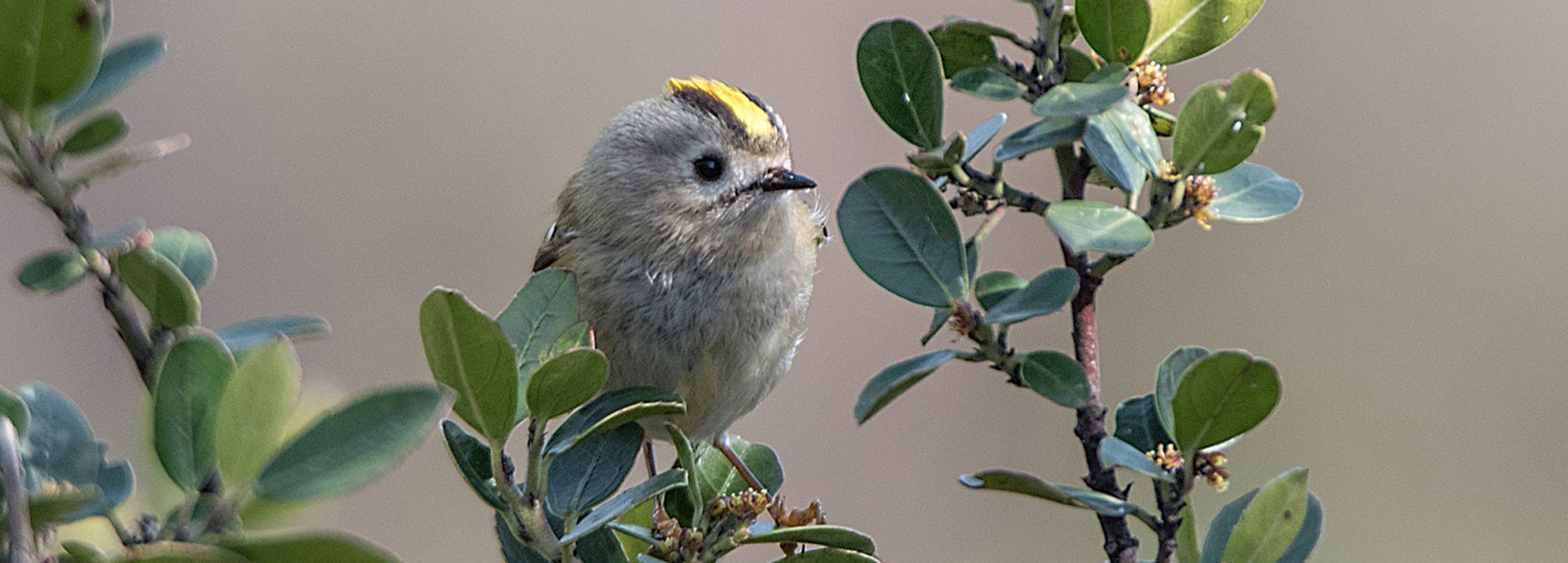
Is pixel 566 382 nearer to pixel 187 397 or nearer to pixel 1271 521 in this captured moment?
pixel 187 397

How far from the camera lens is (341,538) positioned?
615 mm

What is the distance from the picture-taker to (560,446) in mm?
1020

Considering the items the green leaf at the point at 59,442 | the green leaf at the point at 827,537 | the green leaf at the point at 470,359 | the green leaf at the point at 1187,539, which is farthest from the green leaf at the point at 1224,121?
the green leaf at the point at 59,442

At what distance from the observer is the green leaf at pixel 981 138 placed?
1.07m

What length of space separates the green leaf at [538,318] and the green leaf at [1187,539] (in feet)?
1.42

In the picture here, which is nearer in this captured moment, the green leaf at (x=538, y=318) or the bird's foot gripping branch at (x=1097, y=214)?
the bird's foot gripping branch at (x=1097, y=214)

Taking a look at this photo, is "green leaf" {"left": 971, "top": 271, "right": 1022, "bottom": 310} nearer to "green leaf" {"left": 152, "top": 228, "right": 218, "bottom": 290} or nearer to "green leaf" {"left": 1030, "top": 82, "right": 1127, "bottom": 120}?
"green leaf" {"left": 1030, "top": 82, "right": 1127, "bottom": 120}

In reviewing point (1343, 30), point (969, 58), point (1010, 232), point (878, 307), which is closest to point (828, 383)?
point (878, 307)

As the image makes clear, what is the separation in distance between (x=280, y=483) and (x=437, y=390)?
8cm

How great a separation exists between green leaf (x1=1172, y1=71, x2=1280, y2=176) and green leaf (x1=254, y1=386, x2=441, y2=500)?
0.53 m

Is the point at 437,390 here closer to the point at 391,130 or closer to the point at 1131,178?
the point at 1131,178

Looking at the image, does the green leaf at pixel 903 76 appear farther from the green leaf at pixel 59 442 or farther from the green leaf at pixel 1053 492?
the green leaf at pixel 59 442

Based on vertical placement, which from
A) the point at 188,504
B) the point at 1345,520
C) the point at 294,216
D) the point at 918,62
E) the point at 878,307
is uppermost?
the point at 918,62

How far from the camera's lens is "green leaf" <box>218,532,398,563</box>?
0.61 meters
